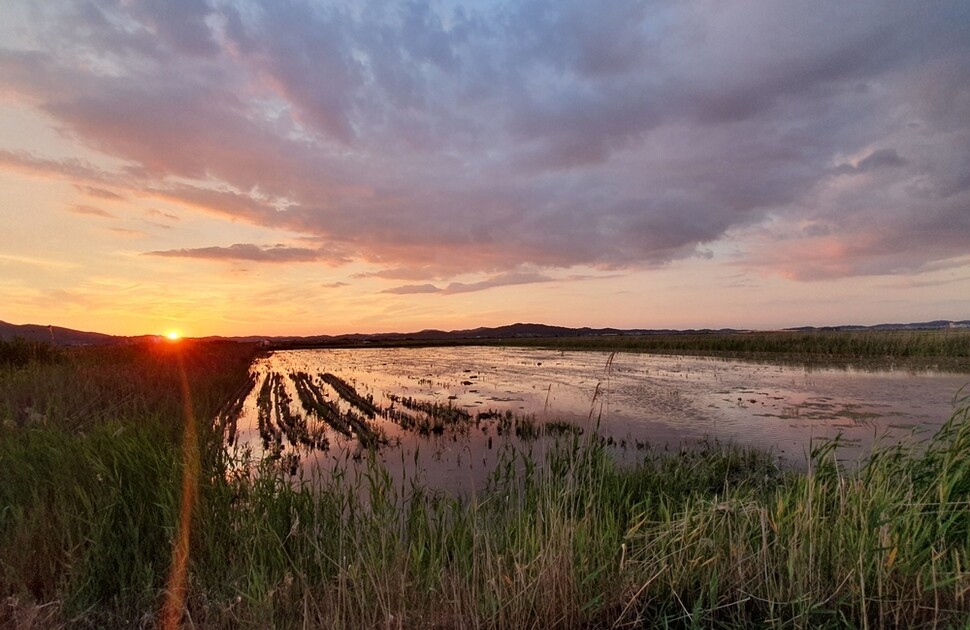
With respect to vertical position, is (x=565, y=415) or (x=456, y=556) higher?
(x=456, y=556)

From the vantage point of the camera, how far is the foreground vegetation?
3639 millimetres

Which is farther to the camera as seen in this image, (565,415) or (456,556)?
(565,415)

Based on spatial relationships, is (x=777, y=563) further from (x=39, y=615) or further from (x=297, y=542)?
(x=39, y=615)

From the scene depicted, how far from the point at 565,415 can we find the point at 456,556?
1193 cm

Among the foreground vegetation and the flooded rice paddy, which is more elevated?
→ the foreground vegetation

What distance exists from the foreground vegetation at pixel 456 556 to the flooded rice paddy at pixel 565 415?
135cm

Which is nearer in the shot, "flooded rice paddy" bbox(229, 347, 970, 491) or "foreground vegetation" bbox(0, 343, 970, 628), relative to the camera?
"foreground vegetation" bbox(0, 343, 970, 628)

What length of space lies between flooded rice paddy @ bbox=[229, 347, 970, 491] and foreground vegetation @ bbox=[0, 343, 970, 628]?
1.35 m

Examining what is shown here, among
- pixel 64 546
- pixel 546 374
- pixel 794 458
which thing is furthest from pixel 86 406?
pixel 546 374

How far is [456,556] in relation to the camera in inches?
167

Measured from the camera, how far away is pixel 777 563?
4066 mm

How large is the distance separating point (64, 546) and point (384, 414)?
11827mm

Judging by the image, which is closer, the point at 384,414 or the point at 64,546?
the point at 64,546

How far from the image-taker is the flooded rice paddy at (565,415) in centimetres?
1090
